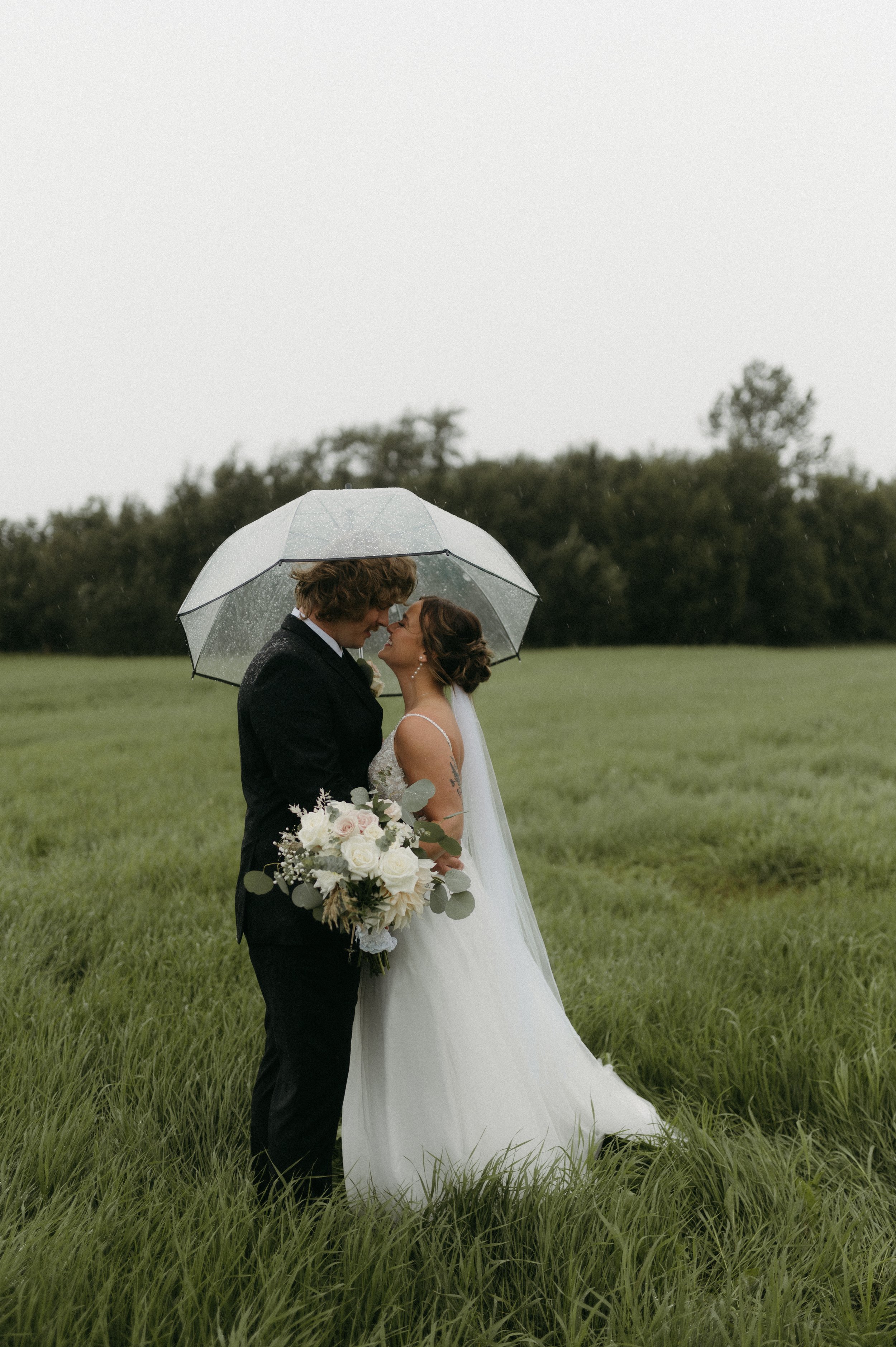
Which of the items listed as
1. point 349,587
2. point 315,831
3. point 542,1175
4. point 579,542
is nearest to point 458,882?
point 315,831

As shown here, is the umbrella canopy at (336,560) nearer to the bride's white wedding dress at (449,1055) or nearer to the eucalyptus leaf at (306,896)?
the bride's white wedding dress at (449,1055)

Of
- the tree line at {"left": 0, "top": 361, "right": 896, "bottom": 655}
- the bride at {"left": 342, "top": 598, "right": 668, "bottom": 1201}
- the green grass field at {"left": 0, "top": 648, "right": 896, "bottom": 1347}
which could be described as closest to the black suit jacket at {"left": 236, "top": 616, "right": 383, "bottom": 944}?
the bride at {"left": 342, "top": 598, "right": 668, "bottom": 1201}

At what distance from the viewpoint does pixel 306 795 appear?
2436mm

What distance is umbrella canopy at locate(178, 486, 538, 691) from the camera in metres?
2.56

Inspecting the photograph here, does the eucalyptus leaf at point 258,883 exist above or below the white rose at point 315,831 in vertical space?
below

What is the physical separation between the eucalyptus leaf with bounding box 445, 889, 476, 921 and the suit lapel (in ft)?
2.18

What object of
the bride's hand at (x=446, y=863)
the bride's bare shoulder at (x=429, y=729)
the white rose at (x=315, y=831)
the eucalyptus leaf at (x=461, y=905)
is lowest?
the eucalyptus leaf at (x=461, y=905)

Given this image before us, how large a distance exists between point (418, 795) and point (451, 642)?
616 mm

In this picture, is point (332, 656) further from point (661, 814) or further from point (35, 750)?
point (35, 750)

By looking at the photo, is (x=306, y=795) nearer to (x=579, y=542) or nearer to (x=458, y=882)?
(x=458, y=882)

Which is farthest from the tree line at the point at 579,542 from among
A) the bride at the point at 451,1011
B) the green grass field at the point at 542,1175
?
the bride at the point at 451,1011

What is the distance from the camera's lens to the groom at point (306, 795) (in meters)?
2.46

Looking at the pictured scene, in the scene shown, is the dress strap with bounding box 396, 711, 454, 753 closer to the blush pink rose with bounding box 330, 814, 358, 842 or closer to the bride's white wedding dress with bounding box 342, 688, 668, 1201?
the bride's white wedding dress with bounding box 342, 688, 668, 1201

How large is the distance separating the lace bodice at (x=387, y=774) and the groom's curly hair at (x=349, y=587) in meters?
0.42
